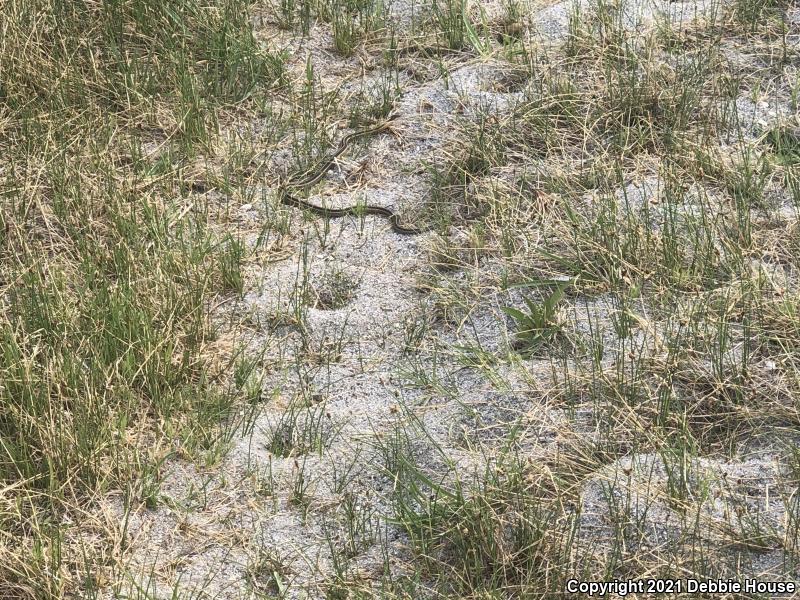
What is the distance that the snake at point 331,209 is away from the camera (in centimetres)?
412

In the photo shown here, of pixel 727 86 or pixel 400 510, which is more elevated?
pixel 727 86

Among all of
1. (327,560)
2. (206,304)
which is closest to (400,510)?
(327,560)

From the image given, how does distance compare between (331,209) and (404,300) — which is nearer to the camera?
(404,300)

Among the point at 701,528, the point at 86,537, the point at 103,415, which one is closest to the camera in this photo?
the point at 701,528

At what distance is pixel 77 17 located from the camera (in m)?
4.83

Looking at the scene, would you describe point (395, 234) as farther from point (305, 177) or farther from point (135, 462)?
point (135, 462)

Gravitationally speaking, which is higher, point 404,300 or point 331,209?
point 331,209

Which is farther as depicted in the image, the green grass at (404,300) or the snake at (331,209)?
the snake at (331,209)

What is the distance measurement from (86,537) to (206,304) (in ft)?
3.56

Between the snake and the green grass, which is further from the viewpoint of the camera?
the snake

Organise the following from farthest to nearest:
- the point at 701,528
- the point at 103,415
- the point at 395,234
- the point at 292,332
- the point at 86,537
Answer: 1. the point at 395,234
2. the point at 292,332
3. the point at 103,415
4. the point at 86,537
5. the point at 701,528

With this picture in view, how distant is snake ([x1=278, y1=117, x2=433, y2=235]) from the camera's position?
4125mm

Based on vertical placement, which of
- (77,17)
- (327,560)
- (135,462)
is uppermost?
(77,17)

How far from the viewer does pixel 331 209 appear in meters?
4.26
